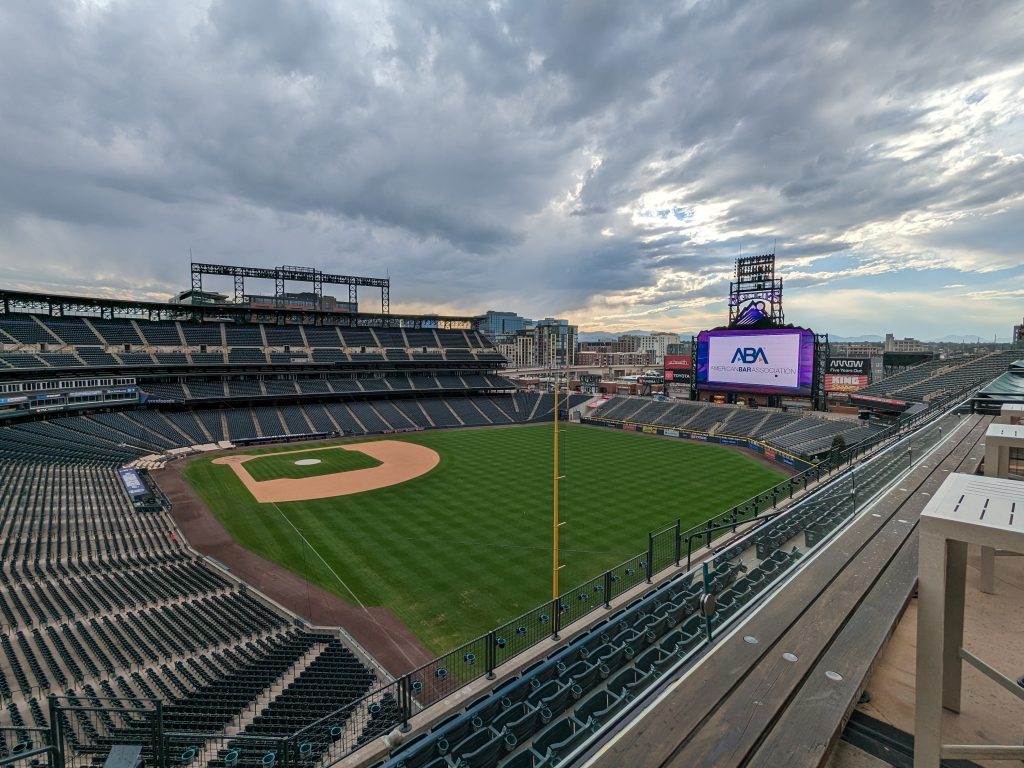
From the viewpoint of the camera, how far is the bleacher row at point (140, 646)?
36.9ft

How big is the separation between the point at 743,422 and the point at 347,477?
4241cm

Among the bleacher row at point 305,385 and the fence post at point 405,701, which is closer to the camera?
the fence post at point 405,701

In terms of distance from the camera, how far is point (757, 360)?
171 ft

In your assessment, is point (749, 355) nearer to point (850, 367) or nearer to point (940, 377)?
point (850, 367)

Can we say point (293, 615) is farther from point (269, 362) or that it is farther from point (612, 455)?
point (269, 362)

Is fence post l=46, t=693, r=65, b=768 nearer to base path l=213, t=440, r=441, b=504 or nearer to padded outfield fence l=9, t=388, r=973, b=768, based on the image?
padded outfield fence l=9, t=388, r=973, b=768

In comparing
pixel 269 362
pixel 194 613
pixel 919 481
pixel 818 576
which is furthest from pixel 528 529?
pixel 269 362

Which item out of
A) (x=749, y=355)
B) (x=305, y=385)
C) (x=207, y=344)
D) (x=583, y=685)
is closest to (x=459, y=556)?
(x=583, y=685)

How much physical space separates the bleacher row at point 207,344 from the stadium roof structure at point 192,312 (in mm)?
1902

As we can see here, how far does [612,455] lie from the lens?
148 feet

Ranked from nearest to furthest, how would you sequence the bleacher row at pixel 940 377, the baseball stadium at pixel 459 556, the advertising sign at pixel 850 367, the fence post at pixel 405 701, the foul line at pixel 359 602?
the baseball stadium at pixel 459 556, the fence post at pixel 405 701, the foul line at pixel 359 602, the bleacher row at pixel 940 377, the advertising sign at pixel 850 367

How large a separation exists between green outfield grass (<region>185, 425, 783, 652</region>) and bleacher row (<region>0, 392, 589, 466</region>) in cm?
855

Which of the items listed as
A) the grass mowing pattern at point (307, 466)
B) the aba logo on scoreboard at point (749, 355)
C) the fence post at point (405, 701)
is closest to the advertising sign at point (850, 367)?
the aba logo on scoreboard at point (749, 355)

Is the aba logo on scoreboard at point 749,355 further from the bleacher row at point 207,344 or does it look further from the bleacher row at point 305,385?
the bleacher row at point 207,344
